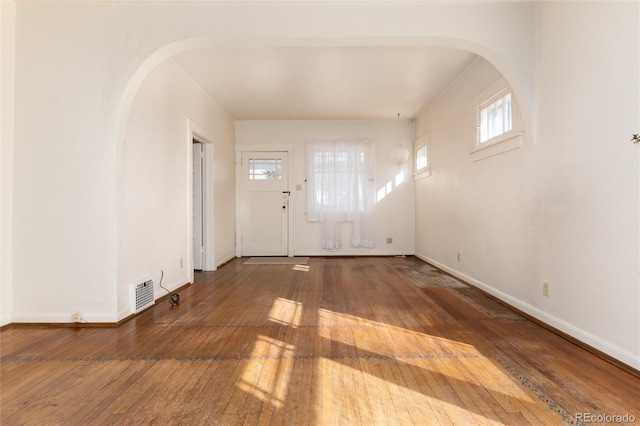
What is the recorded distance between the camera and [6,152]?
2.67m

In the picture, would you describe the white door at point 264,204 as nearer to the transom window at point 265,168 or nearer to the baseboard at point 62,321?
the transom window at point 265,168

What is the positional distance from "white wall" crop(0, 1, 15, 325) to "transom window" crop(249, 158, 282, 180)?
13.3 feet

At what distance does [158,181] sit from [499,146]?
3.42 metres

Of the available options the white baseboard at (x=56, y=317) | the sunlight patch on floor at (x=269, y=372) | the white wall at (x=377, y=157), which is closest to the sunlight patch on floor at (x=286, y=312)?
the sunlight patch on floor at (x=269, y=372)

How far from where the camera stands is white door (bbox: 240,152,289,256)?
6.60m

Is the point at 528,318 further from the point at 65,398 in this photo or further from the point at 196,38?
the point at 196,38

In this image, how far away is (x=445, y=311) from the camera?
10.0 ft

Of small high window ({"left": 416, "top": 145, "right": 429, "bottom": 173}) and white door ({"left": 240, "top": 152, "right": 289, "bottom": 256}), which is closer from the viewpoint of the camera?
small high window ({"left": 416, "top": 145, "right": 429, "bottom": 173})

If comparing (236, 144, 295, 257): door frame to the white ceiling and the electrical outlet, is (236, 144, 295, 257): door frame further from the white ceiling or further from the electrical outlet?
the electrical outlet

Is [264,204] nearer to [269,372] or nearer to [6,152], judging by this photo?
[6,152]

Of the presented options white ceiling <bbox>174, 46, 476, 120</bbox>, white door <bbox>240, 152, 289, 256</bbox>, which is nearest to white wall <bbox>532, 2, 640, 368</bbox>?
white ceiling <bbox>174, 46, 476, 120</bbox>

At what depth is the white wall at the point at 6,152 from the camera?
264 cm

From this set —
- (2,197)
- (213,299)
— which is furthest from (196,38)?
(213,299)

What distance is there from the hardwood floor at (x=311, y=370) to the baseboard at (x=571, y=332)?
0.06 metres
